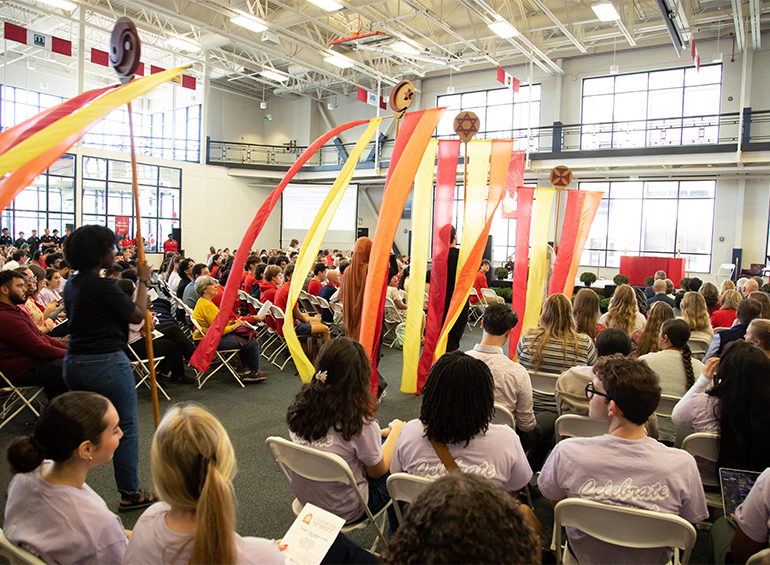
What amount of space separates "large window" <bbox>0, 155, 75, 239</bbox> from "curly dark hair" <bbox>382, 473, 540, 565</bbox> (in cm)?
1717

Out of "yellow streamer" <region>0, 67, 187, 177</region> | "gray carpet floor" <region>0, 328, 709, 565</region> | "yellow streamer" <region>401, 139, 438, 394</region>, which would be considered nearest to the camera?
"yellow streamer" <region>0, 67, 187, 177</region>

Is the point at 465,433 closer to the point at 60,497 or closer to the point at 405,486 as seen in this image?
the point at 405,486

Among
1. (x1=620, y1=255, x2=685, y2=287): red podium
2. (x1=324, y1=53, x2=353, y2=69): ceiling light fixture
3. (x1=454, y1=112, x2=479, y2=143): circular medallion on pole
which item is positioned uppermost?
(x1=324, y1=53, x2=353, y2=69): ceiling light fixture

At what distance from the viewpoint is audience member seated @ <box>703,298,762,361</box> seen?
3.45 metres

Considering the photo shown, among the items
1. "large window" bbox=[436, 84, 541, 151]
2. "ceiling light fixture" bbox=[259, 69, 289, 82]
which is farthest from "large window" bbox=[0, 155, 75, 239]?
"large window" bbox=[436, 84, 541, 151]

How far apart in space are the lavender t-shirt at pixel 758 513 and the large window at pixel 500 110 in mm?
15305

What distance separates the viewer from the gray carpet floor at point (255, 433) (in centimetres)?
273

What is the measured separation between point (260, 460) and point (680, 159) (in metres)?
12.6

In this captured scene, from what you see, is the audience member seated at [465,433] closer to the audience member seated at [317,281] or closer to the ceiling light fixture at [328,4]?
the audience member seated at [317,281]

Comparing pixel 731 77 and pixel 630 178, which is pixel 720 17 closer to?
pixel 731 77

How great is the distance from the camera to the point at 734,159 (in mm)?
11594

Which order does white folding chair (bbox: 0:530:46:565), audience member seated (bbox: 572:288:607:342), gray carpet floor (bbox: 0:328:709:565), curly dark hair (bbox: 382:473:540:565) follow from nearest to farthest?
curly dark hair (bbox: 382:473:540:565)
white folding chair (bbox: 0:530:46:565)
gray carpet floor (bbox: 0:328:709:565)
audience member seated (bbox: 572:288:607:342)

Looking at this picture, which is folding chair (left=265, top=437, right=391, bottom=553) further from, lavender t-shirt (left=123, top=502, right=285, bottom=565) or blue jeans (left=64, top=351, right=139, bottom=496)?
blue jeans (left=64, top=351, right=139, bottom=496)

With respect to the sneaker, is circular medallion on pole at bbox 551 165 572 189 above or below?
above
